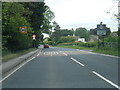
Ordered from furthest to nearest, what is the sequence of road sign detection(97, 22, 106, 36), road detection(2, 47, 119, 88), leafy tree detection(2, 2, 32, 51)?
road sign detection(97, 22, 106, 36)
leafy tree detection(2, 2, 32, 51)
road detection(2, 47, 119, 88)

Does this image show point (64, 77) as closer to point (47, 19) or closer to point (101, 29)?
point (101, 29)

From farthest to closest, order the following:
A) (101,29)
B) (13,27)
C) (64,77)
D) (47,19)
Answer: (47,19) → (101,29) → (13,27) → (64,77)

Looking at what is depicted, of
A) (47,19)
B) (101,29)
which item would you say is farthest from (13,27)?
(47,19)

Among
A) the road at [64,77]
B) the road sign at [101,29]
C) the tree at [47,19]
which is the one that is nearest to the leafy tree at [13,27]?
the road at [64,77]

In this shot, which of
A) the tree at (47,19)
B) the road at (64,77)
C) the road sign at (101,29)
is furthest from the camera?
the tree at (47,19)

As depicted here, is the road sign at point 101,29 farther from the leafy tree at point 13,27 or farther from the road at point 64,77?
the road at point 64,77

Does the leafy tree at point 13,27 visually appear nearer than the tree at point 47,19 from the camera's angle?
Yes

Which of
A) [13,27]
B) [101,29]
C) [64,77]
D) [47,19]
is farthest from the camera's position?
[47,19]

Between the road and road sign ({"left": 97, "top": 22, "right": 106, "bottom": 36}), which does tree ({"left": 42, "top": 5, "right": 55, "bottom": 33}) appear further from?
the road

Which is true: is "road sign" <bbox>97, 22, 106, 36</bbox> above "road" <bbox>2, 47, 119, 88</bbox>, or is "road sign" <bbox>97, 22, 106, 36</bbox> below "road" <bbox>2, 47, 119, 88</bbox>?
above

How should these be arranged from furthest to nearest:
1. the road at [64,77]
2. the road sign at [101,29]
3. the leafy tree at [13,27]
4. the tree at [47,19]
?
the tree at [47,19] < the road sign at [101,29] < the leafy tree at [13,27] < the road at [64,77]

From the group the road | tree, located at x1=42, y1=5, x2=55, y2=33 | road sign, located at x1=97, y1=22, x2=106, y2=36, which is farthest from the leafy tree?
tree, located at x1=42, y1=5, x2=55, y2=33

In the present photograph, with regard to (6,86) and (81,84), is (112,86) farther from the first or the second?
(6,86)

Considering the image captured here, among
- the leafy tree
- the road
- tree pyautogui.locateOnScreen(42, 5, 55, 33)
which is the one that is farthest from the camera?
tree pyautogui.locateOnScreen(42, 5, 55, 33)
